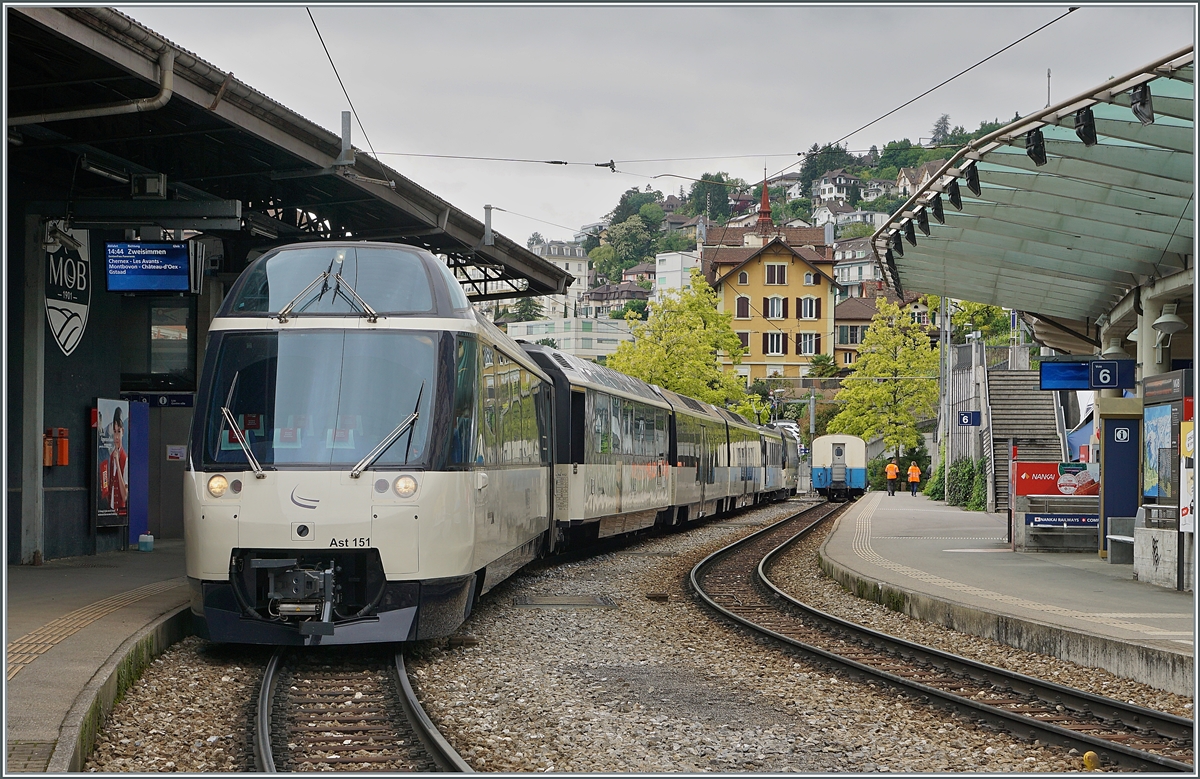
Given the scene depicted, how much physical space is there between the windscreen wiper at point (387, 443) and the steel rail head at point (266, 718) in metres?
1.49

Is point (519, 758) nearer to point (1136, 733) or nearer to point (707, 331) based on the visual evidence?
point (1136, 733)

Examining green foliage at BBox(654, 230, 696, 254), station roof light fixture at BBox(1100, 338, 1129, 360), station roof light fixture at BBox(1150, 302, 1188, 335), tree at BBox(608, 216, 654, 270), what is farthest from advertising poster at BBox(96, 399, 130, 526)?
tree at BBox(608, 216, 654, 270)

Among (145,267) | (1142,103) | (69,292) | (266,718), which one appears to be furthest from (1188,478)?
(69,292)

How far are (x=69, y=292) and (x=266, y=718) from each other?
33.9ft

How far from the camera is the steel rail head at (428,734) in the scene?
260 inches

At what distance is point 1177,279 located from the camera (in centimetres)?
1691

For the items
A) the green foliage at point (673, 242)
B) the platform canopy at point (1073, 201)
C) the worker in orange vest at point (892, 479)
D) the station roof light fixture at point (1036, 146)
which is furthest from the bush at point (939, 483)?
the green foliage at point (673, 242)

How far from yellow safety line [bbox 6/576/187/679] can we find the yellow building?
279 ft

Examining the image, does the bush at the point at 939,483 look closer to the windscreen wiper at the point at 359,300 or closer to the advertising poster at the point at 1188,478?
the advertising poster at the point at 1188,478

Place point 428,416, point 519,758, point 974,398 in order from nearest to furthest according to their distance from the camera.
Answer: point 519,758
point 428,416
point 974,398

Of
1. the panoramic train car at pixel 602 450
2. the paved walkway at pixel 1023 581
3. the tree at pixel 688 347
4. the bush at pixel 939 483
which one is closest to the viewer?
the paved walkway at pixel 1023 581

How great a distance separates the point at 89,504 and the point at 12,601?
18.1 feet

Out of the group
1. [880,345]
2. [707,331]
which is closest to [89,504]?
[707,331]

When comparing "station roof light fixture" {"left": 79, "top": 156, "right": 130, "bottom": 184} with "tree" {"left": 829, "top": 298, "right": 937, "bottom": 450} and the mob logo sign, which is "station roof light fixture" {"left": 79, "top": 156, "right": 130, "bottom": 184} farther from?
"tree" {"left": 829, "top": 298, "right": 937, "bottom": 450}
